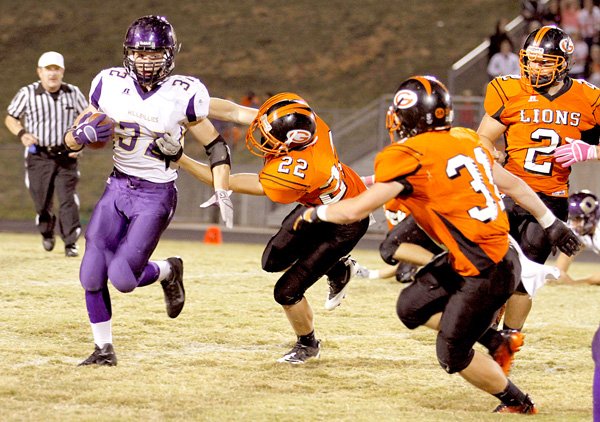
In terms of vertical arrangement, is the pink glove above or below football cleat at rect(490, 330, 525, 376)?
above

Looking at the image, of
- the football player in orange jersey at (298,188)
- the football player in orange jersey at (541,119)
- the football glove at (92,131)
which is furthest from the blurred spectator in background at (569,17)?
the football glove at (92,131)

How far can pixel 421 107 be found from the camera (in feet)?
14.9

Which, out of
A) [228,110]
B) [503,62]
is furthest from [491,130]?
[503,62]

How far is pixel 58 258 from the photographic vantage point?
1016 centimetres

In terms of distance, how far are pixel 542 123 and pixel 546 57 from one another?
37 centimetres

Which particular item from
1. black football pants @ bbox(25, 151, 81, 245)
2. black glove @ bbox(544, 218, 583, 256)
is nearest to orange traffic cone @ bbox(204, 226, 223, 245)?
black football pants @ bbox(25, 151, 81, 245)

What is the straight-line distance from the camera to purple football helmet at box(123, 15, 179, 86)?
219 inches

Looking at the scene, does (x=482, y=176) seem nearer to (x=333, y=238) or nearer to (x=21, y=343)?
(x=333, y=238)

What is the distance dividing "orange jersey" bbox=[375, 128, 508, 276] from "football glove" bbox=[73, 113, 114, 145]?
1.61m

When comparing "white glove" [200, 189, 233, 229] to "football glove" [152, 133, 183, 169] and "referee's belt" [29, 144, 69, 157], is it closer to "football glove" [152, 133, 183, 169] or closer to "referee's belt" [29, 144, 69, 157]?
"football glove" [152, 133, 183, 169]

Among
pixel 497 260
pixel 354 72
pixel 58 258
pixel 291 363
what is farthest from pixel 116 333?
pixel 354 72

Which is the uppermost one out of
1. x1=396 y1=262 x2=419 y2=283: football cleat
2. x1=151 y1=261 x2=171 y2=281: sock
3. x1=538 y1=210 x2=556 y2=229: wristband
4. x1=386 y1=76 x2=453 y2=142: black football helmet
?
x1=386 y1=76 x2=453 y2=142: black football helmet

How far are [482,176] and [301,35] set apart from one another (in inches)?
740

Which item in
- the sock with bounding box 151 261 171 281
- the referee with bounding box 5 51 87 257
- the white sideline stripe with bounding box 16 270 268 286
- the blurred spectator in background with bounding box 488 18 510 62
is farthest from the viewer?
the blurred spectator in background with bounding box 488 18 510 62
